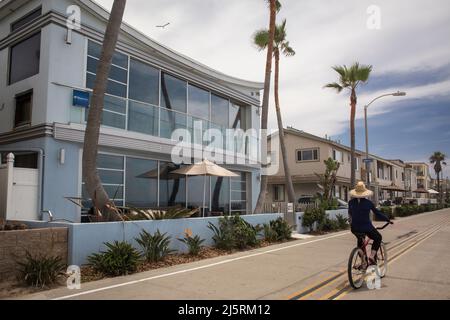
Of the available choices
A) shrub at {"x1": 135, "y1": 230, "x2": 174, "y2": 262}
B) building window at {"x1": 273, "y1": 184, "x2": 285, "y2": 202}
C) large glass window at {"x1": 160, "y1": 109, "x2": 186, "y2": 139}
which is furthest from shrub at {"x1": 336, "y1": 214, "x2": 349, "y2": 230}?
building window at {"x1": 273, "y1": 184, "x2": 285, "y2": 202}

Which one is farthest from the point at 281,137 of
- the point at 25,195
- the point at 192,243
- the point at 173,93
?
the point at 25,195

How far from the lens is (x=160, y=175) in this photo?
15.4 metres

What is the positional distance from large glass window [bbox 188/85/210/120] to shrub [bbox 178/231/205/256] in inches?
301

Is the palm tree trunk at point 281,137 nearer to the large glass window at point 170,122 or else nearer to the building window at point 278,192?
the large glass window at point 170,122

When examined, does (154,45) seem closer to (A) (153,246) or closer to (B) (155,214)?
(B) (155,214)

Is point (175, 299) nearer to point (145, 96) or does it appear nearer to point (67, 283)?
point (67, 283)

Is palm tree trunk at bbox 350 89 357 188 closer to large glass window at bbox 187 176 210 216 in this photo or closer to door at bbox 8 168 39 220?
large glass window at bbox 187 176 210 216

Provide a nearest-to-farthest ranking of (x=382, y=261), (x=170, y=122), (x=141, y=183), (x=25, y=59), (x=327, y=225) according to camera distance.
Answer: (x=382, y=261) → (x=25, y=59) → (x=141, y=183) → (x=170, y=122) → (x=327, y=225)

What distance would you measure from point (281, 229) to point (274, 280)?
7004mm

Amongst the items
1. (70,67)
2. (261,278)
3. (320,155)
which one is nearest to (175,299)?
(261,278)

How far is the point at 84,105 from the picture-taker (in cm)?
1255

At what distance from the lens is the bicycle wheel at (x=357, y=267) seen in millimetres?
7033

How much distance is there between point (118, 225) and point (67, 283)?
6.70 ft

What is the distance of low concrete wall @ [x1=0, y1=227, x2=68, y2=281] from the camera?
280 inches
